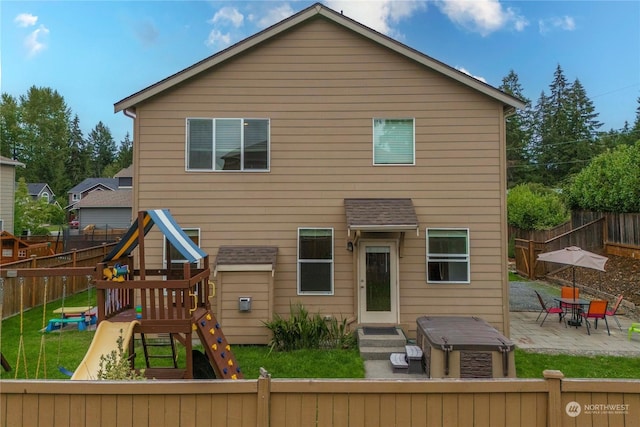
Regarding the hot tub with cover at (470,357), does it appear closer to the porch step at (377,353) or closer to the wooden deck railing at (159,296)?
the porch step at (377,353)

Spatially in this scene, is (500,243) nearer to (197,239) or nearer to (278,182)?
(278,182)

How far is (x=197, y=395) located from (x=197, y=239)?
18.8 ft

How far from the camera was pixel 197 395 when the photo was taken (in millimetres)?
3121

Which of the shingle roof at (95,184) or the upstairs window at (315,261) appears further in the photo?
the shingle roof at (95,184)

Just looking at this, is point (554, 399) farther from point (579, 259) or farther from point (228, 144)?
point (579, 259)

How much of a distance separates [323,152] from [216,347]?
4.96 metres

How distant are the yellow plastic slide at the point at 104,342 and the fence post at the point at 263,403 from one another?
189 centimetres

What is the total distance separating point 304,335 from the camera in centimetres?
Answer: 758

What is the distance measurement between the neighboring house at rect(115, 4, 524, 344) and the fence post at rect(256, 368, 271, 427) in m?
5.34

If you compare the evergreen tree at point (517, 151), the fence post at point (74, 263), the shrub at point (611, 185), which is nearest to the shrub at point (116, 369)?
the fence post at point (74, 263)

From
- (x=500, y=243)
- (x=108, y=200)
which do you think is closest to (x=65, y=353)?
(x=500, y=243)

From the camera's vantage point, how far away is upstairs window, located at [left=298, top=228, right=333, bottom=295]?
848 centimetres

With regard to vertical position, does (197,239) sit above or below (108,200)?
below

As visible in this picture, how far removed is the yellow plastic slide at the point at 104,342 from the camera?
13.7 ft
